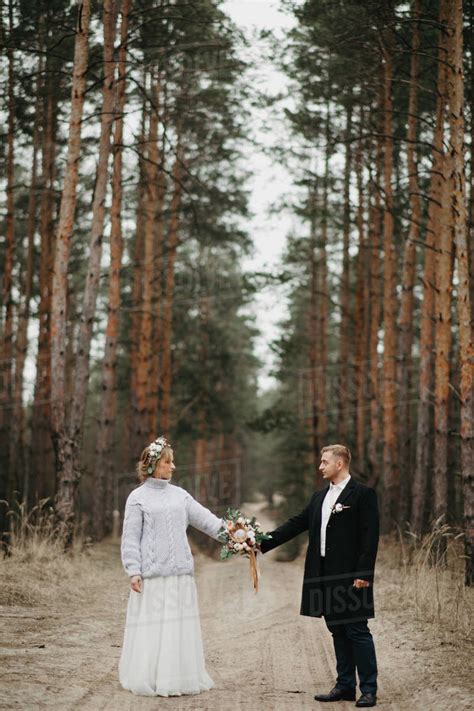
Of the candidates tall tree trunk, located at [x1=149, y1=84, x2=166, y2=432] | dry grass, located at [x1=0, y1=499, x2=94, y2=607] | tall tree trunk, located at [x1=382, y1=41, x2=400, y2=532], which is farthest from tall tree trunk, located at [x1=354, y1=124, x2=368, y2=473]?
dry grass, located at [x1=0, y1=499, x2=94, y2=607]

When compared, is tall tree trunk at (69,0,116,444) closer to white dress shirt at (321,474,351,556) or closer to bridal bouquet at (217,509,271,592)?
bridal bouquet at (217,509,271,592)

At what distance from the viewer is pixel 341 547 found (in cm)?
651

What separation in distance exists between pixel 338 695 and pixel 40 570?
604cm

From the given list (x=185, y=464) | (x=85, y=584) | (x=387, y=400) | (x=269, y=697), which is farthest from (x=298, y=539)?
(x=185, y=464)

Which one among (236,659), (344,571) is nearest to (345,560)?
(344,571)

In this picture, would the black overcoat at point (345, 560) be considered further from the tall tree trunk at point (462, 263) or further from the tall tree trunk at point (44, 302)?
the tall tree trunk at point (44, 302)

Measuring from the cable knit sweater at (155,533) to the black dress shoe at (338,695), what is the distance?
1.43 m

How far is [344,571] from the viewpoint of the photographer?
21.2 feet

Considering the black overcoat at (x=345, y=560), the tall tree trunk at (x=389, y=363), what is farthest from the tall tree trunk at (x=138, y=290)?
the black overcoat at (x=345, y=560)

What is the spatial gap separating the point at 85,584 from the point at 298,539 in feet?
29.1

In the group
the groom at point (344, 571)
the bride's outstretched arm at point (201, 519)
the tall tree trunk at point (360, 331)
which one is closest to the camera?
the groom at point (344, 571)

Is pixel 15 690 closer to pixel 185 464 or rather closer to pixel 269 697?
pixel 269 697

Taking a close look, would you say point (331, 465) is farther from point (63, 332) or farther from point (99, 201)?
point (99, 201)

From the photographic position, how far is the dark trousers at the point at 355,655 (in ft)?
20.5
